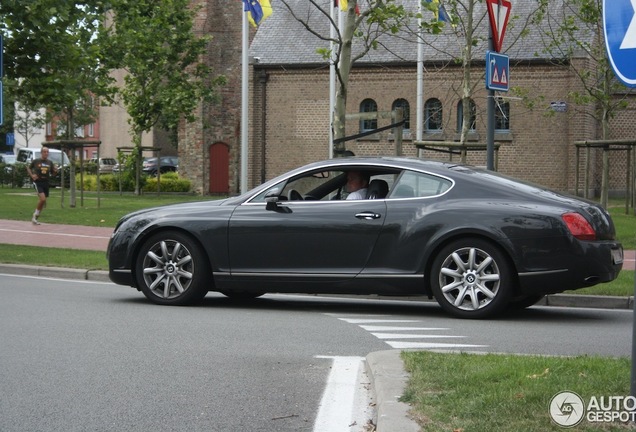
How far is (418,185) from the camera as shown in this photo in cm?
1085

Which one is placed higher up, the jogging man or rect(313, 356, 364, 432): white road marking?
the jogging man

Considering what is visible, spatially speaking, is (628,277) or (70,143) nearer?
(628,277)

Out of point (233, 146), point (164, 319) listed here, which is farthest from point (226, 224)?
point (233, 146)

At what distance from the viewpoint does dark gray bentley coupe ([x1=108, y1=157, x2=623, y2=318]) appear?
10.2 metres

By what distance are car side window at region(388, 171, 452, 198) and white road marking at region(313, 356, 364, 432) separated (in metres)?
2.97

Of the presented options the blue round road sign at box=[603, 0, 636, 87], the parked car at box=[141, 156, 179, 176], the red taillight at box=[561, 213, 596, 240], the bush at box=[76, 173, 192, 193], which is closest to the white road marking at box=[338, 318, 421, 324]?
the red taillight at box=[561, 213, 596, 240]

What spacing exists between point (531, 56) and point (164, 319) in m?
32.5

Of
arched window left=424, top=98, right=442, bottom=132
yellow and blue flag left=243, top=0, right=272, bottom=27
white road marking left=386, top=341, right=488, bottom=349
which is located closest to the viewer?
white road marking left=386, top=341, right=488, bottom=349

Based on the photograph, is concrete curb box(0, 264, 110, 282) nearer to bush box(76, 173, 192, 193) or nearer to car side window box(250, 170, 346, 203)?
car side window box(250, 170, 346, 203)

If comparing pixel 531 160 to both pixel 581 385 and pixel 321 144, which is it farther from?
pixel 581 385

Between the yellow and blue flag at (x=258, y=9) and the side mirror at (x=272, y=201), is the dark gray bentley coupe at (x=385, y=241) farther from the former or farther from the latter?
the yellow and blue flag at (x=258, y=9)

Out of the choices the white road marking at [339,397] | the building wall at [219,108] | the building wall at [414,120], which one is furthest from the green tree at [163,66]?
the white road marking at [339,397]

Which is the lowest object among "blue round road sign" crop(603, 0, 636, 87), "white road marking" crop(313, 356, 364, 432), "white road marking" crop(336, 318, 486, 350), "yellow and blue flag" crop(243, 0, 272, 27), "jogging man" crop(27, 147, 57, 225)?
"white road marking" crop(336, 318, 486, 350)

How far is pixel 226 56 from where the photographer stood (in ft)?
162
